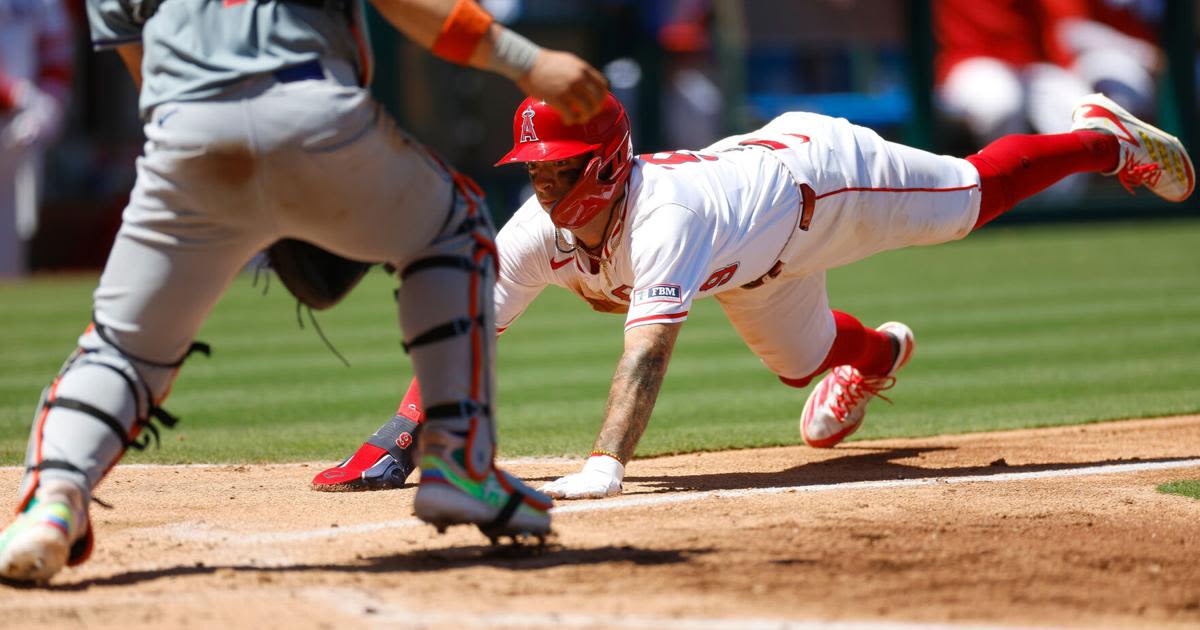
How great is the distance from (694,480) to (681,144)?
740 inches

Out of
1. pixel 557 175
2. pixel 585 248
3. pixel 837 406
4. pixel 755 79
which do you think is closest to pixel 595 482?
pixel 585 248

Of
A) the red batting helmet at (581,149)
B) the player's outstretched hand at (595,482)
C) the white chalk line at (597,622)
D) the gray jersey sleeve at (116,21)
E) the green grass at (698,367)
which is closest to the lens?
the white chalk line at (597,622)

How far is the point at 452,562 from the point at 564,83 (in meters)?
1.30

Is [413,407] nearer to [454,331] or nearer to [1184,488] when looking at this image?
[454,331]

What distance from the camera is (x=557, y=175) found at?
493 centimetres

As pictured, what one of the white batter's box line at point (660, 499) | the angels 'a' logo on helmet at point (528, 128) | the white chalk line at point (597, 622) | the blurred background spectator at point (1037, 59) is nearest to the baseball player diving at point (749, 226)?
the angels 'a' logo on helmet at point (528, 128)

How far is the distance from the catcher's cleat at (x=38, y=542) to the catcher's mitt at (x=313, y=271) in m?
0.79

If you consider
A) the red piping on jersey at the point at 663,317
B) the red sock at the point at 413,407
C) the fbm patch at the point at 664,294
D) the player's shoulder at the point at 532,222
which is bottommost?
the red sock at the point at 413,407

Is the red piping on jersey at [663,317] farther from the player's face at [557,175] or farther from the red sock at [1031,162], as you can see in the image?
the red sock at [1031,162]

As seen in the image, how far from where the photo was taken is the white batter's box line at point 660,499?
4.19 meters

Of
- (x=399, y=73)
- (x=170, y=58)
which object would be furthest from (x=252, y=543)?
(x=399, y=73)

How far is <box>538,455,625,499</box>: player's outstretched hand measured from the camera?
4.66m

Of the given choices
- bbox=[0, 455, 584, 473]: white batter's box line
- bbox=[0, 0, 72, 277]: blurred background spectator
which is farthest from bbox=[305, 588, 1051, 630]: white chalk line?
bbox=[0, 0, 72, 277]: blurred background spectator

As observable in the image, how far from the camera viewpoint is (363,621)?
314 centimetres
